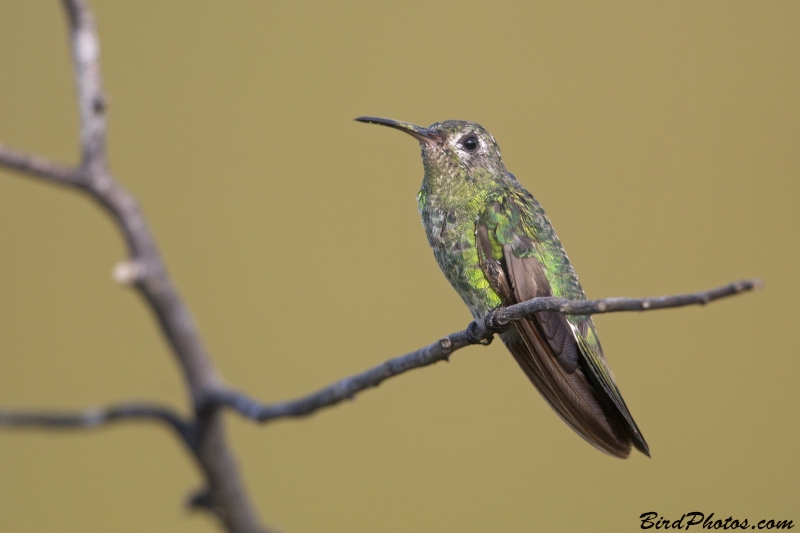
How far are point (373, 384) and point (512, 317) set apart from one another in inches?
11.5

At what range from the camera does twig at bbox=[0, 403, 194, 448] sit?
3.09 ft

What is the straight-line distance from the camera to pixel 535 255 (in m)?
1.91

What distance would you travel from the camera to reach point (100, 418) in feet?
3.55

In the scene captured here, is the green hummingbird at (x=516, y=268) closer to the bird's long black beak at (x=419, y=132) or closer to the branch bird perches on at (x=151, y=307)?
the bird's long black beak at (x=419, y=132)

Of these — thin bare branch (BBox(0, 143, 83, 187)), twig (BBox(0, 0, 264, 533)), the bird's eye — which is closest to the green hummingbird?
the bird's eye

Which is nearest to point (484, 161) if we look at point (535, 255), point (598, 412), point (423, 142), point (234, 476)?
point (423, 142)

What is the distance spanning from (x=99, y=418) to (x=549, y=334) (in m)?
1.09

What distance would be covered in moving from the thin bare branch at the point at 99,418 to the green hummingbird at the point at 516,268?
0.92 meters

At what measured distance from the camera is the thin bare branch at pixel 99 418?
0.94 m

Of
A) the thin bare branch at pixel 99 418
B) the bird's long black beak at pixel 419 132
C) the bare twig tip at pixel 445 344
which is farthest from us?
the bird's long black beak at pixel 419 132

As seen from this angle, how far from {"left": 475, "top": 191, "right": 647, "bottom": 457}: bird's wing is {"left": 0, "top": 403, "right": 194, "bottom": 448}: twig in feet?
3.04

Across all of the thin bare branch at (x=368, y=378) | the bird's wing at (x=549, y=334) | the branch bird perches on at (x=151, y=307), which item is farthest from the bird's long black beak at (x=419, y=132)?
the branch bird perches on at (x=151, y=307)

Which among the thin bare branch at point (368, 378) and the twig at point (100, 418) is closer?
the twig at point (100, 418)

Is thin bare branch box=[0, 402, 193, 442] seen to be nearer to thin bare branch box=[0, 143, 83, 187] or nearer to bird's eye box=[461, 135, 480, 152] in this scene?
thin bare branch box=[0, 143, 83, 187]
